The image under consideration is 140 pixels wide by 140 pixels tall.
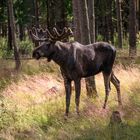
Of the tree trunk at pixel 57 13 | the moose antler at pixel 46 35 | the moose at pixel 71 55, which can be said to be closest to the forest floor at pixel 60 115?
the moose at pixel 71 55

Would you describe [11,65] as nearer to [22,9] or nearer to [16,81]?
[16,81]

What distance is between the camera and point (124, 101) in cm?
1198

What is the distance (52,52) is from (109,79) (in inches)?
79.4

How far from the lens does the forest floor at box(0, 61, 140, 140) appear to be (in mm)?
9008

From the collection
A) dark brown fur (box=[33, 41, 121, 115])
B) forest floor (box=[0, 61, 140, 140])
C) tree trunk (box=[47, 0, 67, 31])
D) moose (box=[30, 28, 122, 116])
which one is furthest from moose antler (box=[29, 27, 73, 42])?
tree trunk (box=[47, 0, 67, 31])

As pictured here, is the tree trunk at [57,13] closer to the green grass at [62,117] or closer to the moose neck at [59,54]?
the green grass at [62,117]

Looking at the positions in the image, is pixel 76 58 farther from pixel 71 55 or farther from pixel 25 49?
pixel 25 49

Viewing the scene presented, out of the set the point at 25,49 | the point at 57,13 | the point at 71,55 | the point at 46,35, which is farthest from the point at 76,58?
the point at 57,13

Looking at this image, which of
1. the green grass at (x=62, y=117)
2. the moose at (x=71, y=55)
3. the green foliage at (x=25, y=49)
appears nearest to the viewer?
the green grass at (x=62, y=117)

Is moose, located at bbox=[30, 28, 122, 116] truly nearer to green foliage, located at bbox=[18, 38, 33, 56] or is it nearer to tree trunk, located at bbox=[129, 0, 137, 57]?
tree trunk, located at bbox=[129, 0, 137, 57]

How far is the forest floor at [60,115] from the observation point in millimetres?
9008

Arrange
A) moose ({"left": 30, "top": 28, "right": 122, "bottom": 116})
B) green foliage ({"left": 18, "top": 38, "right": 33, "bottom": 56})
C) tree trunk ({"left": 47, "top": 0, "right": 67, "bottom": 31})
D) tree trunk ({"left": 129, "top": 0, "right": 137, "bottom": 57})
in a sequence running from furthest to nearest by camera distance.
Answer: tree trunk ({"left": 47, "top": 0, "right": 67, "bottom": 31}) < green foliage ({"left": 18, "top": 38, "right": 33, "bottom": 56}) < tree trunk ({"left": 129, "top": 0, "right": 137, "bottom": 57}) < moose ({"left": 30, "top": 28, "right": 122, "bottom": 116})

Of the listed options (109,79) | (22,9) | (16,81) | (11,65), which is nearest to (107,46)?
(109,79)

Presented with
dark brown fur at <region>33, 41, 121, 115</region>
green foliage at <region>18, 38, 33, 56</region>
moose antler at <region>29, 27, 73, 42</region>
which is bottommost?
green foliage at <region>18, 38, 33, 56</region>
